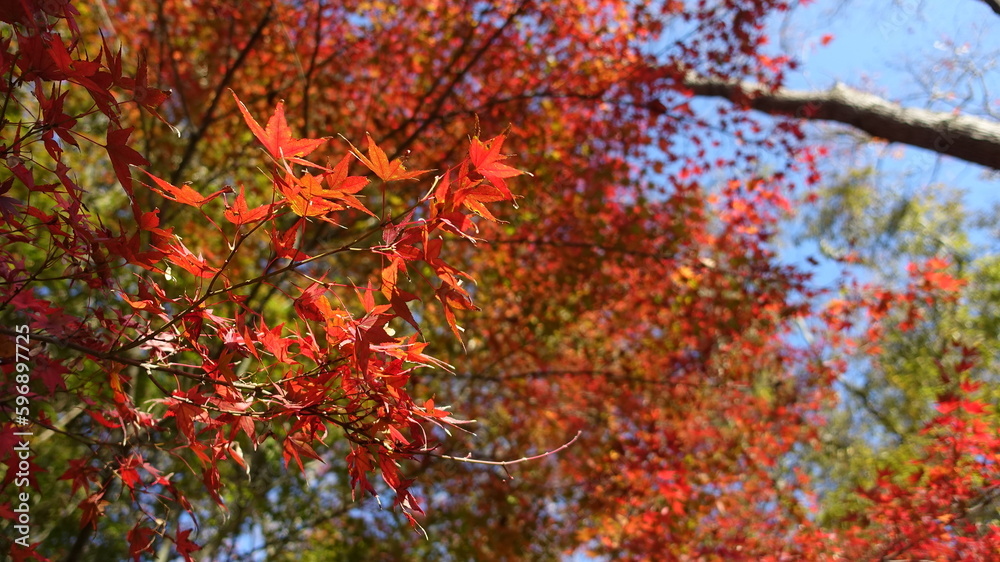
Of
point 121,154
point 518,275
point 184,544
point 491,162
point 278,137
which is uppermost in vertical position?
point 518,275

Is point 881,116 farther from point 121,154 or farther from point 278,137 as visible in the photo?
point 121,154

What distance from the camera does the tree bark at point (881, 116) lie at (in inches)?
173

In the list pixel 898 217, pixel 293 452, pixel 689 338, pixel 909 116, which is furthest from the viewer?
pixel 898 217

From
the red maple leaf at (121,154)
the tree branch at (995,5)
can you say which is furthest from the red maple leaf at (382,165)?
the tree branch at (995,5)

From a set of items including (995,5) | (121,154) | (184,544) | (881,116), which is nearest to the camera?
(121,154)

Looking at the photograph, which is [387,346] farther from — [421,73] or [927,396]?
[927,396]

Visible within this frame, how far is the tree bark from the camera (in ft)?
14.4

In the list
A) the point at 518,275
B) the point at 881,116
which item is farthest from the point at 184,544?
the point at 881,116

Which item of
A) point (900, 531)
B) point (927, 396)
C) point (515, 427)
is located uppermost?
point (927, 396)

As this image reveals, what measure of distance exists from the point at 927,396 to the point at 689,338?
22.4 feet

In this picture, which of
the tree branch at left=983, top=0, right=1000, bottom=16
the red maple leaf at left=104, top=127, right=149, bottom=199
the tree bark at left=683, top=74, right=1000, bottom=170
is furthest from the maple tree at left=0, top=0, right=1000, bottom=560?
the red maple leaf at left=104, top=127, right=149, bottom=199

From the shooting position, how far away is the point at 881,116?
5.16 m

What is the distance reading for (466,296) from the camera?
4.05ft

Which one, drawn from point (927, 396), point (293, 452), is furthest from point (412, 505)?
point (927, 396)
